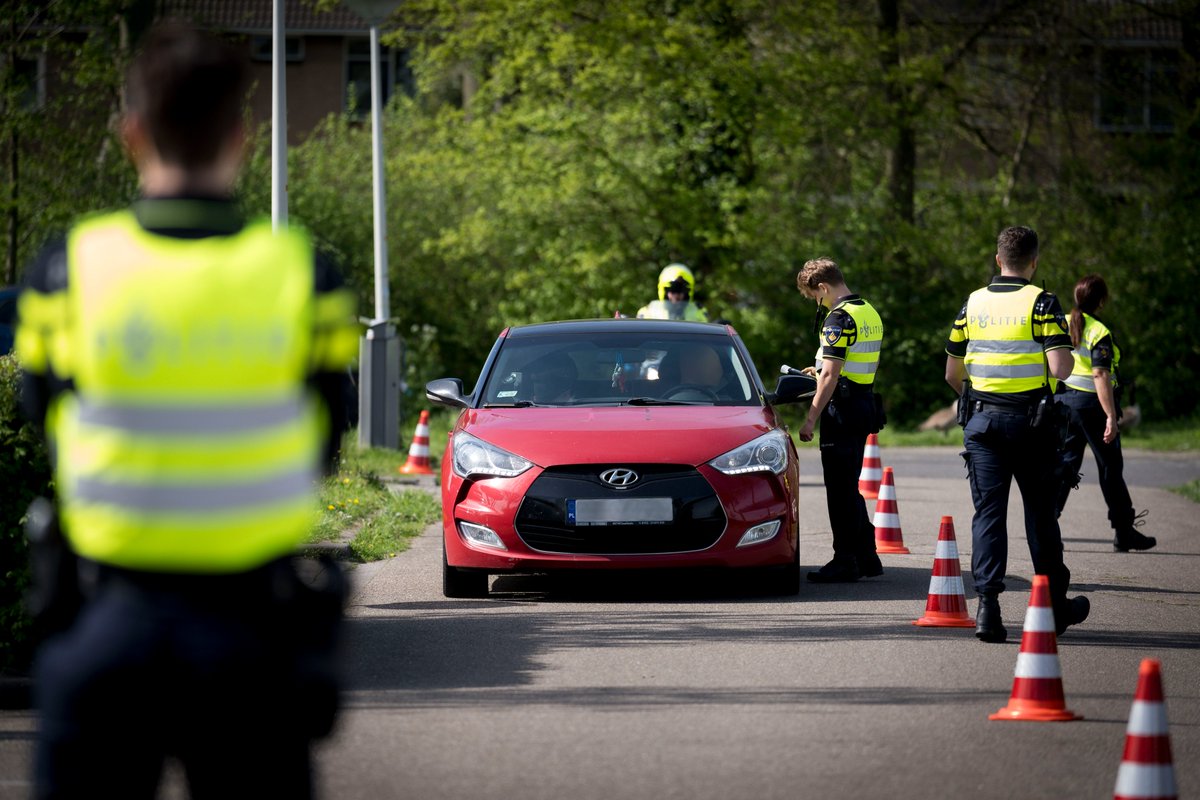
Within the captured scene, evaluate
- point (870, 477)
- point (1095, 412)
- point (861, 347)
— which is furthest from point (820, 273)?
point (870, 477)

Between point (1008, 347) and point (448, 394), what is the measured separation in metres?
→ 3.42

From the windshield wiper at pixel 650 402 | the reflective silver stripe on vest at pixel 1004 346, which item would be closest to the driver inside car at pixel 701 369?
the windshield wiper at pixel 650 402

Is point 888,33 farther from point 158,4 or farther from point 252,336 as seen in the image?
point 252,336

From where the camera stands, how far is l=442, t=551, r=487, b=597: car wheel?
978 centimetres

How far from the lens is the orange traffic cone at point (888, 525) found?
12289mm

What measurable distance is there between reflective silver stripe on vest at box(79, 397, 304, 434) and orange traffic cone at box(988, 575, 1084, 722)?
4.27 m

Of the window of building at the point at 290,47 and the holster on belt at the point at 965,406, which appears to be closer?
the holster on belt at the point at 965,406

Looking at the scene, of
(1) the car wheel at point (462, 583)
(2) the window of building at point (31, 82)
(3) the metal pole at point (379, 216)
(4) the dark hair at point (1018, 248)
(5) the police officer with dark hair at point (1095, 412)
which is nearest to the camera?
(4) the dark hair at point (1018, 248)

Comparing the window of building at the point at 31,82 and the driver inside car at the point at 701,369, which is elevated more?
the window of building at the point at 31,82

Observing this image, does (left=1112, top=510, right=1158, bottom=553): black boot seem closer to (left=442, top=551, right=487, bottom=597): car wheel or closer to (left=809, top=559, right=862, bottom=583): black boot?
(left=809, top=559, right=862, bottom=583): black boot

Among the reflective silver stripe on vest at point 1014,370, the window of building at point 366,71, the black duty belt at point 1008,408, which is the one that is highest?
the window of building at point 366,71

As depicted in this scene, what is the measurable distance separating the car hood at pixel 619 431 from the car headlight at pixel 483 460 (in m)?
0.04

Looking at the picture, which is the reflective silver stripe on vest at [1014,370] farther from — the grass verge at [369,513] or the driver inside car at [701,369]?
the grass verge at [369,513]

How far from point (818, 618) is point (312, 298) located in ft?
21.0
